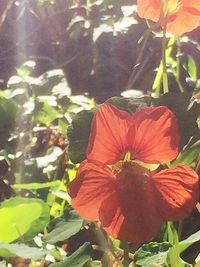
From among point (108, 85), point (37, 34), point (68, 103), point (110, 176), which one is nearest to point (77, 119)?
point (110, 176)

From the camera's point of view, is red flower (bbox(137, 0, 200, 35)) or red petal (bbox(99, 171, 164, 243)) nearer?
red petal (bbox(99, 171, 164, 243))

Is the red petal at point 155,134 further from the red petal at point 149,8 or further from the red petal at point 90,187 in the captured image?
the red petal at point 149,8

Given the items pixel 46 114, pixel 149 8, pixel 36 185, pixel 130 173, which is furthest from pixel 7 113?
pixel 130 173

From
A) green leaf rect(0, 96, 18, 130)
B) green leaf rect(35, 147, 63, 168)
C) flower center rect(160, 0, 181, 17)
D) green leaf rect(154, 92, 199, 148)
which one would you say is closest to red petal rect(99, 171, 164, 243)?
green leaf rect(154, 92, 199, 148)

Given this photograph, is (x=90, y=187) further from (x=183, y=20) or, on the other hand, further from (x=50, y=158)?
(x=50, y=158)

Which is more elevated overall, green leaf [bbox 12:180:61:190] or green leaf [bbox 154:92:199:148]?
green leaf [bbox 154:92:199:148]

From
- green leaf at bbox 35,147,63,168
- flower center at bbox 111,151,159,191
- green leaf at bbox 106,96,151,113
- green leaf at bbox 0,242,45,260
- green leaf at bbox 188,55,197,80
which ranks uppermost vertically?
green leaf at bbox 106,96,151,113

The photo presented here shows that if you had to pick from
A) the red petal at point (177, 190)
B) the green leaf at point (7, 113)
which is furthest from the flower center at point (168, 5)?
the green leaf at point (7, 113)

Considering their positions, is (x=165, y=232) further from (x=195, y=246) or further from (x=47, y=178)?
(x=47, y=178)

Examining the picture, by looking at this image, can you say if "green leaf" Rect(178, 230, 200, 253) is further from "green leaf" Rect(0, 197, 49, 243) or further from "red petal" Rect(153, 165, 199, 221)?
"green leaf" Rect(0, 197, 49, 243)
